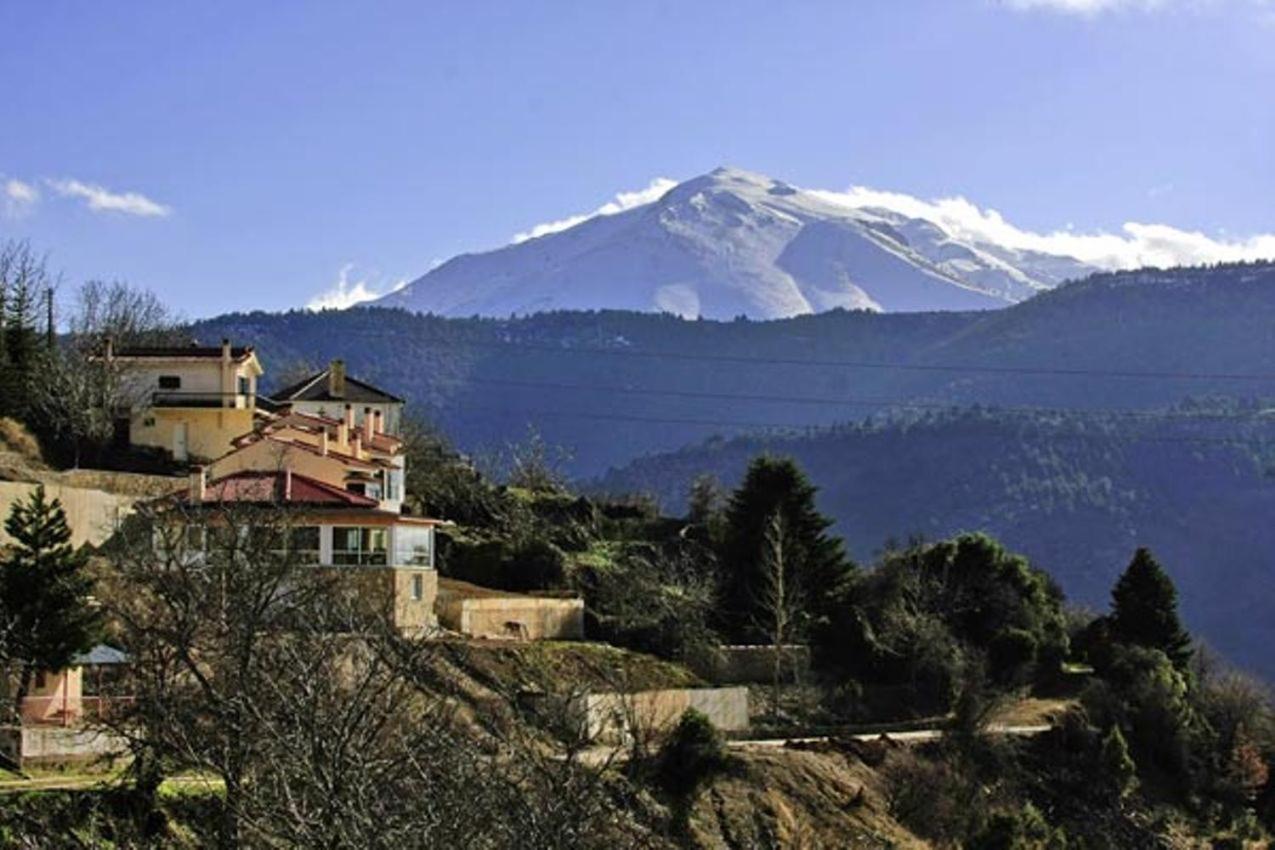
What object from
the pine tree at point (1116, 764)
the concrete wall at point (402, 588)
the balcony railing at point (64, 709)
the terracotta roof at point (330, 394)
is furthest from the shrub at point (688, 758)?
the terracotta roof at point (330, 394)

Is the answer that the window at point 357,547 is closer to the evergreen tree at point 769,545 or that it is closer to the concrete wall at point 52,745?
the evergreen tree at point 769,545

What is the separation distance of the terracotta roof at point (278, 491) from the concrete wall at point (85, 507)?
2194 millimetres

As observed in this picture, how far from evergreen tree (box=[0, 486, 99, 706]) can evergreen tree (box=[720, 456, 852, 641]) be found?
A: 2057cm

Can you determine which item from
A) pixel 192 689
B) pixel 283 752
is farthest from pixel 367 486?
pixel 283 752

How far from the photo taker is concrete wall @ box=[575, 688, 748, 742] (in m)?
38.4

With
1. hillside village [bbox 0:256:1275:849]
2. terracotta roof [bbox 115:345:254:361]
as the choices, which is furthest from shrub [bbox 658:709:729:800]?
terracotta roof [bbox 115:345:254:361]

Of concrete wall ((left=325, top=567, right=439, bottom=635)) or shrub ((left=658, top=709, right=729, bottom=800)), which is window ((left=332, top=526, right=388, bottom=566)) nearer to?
concrete wall ((left=325, top=567, right=439, bottom=635))

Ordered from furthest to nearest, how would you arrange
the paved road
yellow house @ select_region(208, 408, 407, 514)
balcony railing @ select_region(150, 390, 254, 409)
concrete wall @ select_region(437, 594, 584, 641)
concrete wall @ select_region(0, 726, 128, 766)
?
balcony railing @ select_region(150, 390, 254, 409)
yellow house @ select_region(208, 408, 407, 514)
concrete wall @ select_region(437, 594, 584, 641)
the paved road
concrete wall @ select_region(0, 726, 128, 766)

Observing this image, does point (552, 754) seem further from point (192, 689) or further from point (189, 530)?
point (189, 530)


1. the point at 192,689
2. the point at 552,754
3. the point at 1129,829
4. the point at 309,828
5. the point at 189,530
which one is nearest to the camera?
the point at 309,828

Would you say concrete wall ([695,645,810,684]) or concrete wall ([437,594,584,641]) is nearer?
concrete wall ([437,594,584,641])

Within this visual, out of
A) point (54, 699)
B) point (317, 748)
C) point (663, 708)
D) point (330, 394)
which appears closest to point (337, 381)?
point (330, 394)

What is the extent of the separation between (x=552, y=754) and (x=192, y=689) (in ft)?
21.6

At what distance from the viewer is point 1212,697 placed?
5450 centimetres
